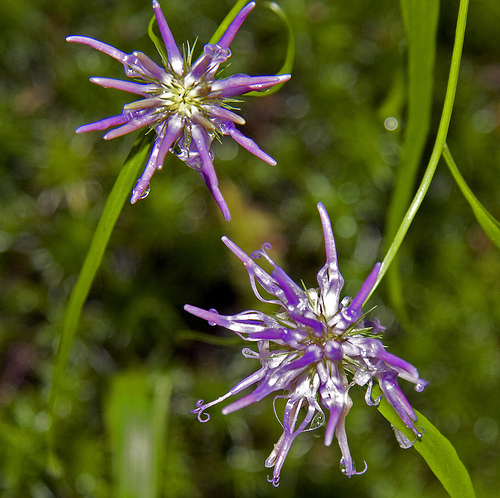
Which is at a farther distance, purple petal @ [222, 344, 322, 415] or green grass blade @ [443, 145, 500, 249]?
green grass blade @ [443, 145, 500, 249]

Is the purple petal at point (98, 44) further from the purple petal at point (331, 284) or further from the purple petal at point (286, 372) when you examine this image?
the purple petal at point (286, 372)

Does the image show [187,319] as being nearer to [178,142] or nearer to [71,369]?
[71,369]

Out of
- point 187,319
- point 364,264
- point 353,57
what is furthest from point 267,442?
point 353,57

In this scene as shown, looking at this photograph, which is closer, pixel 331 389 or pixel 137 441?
pixel 331 389

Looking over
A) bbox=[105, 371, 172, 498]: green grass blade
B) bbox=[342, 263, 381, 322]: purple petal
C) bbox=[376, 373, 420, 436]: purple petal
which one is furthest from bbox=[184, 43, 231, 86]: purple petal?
bbox=[105, 371, 172, 498]: green grass blade

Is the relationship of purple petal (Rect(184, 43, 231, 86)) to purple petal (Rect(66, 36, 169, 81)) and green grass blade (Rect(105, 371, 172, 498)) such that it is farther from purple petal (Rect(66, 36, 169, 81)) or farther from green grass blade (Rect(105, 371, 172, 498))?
green grass blade (Rect(105, 371, 172, 498))

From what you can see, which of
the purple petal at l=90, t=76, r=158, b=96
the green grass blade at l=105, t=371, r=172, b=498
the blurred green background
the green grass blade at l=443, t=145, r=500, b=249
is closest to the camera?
the purple petal at l=90, t=76, r=158, b=96

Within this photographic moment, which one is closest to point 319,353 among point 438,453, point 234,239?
point 438,453

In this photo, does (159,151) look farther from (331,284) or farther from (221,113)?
(331,284)
